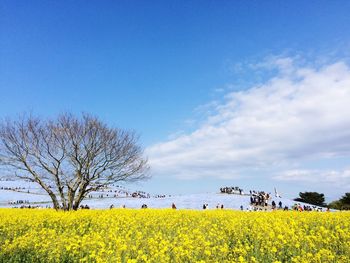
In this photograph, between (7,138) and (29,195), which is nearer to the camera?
(7,138)

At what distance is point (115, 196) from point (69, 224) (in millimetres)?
51006

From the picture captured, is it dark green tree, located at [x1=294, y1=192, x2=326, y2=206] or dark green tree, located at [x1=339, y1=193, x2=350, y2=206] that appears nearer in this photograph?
dark green tree, located at [x1=339, y1=193, x2=350, y2=206]

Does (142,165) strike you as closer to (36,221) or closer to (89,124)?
(89,124)

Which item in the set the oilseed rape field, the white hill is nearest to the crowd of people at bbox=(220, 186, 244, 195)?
the white hill

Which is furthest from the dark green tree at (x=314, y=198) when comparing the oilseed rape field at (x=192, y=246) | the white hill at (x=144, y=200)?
the oilseed rape field at (x=192, y=246)

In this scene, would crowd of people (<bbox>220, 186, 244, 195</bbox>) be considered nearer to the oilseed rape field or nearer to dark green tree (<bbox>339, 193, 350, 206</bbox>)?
dark green tree (<bbox>339, 193, 350, 206</bbox>)

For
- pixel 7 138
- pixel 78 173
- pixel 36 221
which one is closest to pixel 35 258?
pixel 36 221

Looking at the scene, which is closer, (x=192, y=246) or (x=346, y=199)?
(x=192, y=246)

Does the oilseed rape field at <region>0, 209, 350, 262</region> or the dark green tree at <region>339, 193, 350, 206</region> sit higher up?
the dark green tree at <region>339, 193, 350, 206</region>

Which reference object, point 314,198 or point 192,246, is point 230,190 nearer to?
point 314,198

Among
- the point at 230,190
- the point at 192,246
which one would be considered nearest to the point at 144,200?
the point at 230,190

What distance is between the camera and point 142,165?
1095 inches

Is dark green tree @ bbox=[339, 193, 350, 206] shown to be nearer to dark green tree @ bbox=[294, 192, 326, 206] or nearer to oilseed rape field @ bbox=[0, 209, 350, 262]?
dark green tree @ bbox=[294, 192, 326, 206]

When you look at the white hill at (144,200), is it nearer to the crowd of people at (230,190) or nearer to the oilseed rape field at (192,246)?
the crowd of people at (230,190)
